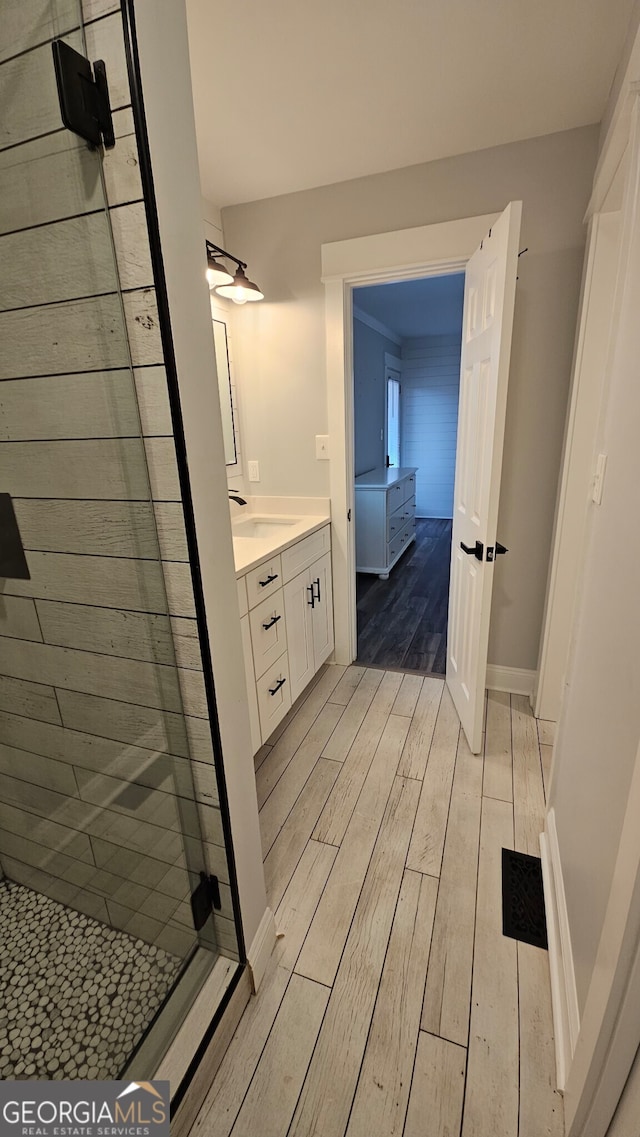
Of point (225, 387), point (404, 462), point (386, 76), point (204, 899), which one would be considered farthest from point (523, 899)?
point (404, 462)

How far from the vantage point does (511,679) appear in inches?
94.6

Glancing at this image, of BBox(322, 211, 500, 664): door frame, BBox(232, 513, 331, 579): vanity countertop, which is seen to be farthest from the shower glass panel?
BBox(322, 211, 500, 664): door frame

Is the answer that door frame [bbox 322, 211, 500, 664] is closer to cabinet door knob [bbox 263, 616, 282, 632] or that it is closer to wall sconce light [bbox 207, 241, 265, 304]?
wall sconce light [bbox 207, 241, 265, 304]

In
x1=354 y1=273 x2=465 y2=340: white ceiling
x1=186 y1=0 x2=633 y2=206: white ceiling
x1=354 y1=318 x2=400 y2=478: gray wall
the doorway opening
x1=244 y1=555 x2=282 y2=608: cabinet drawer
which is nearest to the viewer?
x1=186 y1=0 x2=633 y2=206: white ceiling

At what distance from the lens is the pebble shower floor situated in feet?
3.29

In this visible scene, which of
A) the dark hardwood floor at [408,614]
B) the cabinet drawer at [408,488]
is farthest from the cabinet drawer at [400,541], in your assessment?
the cabinet drawer at [408,488]

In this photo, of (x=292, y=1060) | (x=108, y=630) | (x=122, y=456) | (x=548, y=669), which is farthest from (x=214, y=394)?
(x=548, y=669)

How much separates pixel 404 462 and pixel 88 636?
619 cm

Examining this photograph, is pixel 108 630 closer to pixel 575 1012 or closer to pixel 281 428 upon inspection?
pixel 575 1012

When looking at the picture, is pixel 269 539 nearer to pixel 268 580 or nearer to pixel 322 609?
pixel 268 580

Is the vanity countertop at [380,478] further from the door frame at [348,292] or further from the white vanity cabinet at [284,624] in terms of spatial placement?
the white vanity cabinet at [284,624]

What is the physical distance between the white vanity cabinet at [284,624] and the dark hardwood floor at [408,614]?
0.50m

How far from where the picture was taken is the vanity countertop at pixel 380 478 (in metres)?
4.10

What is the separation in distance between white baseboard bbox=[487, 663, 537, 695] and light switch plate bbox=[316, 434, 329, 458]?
1.43m
